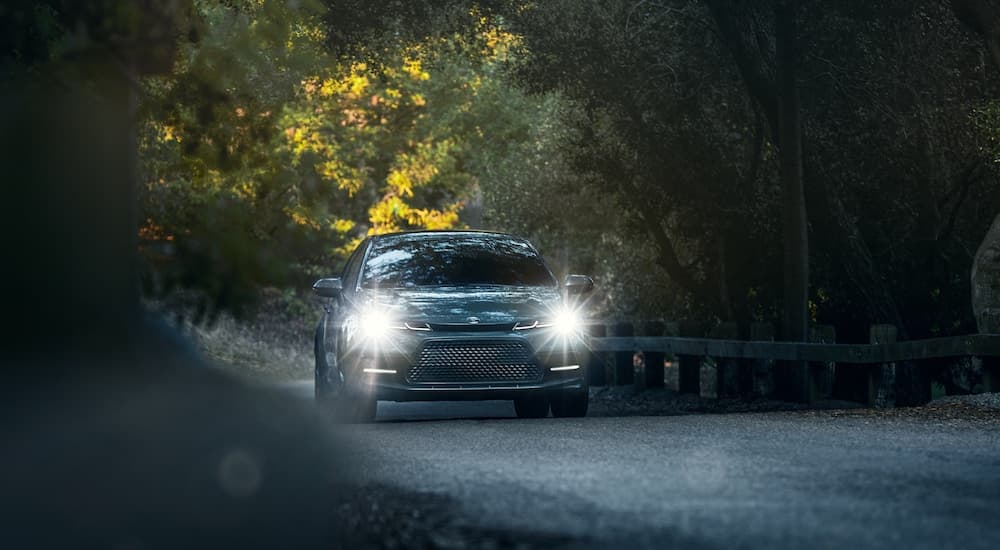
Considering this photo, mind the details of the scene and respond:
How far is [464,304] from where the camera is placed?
1545 centimetres

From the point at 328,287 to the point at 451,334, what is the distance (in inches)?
72.8

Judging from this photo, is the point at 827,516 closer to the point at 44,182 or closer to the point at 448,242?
the point at 44,182

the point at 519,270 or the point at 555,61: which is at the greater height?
the point at 555,61

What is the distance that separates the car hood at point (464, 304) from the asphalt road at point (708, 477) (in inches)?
36.9

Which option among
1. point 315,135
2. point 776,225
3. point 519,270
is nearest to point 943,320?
point 776,225

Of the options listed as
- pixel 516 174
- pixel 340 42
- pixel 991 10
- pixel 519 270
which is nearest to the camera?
pixel 519 270

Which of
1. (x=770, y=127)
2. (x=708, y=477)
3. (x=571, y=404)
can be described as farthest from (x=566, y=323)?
(x=770, y=127)

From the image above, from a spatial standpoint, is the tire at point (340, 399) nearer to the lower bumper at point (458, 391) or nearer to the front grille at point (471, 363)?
the lower bumper at point (458, 391)

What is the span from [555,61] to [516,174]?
10.7 m

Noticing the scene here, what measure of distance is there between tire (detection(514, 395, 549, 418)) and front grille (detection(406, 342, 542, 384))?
1.39m

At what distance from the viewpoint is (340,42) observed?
22328 mm

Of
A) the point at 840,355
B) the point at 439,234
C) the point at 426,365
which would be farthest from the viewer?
the point at 840,355

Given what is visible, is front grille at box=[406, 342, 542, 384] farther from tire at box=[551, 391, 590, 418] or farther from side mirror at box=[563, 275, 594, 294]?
side mirror at box=[563, 275, 594, 294]

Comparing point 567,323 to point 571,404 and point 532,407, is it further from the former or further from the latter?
point 532,407
